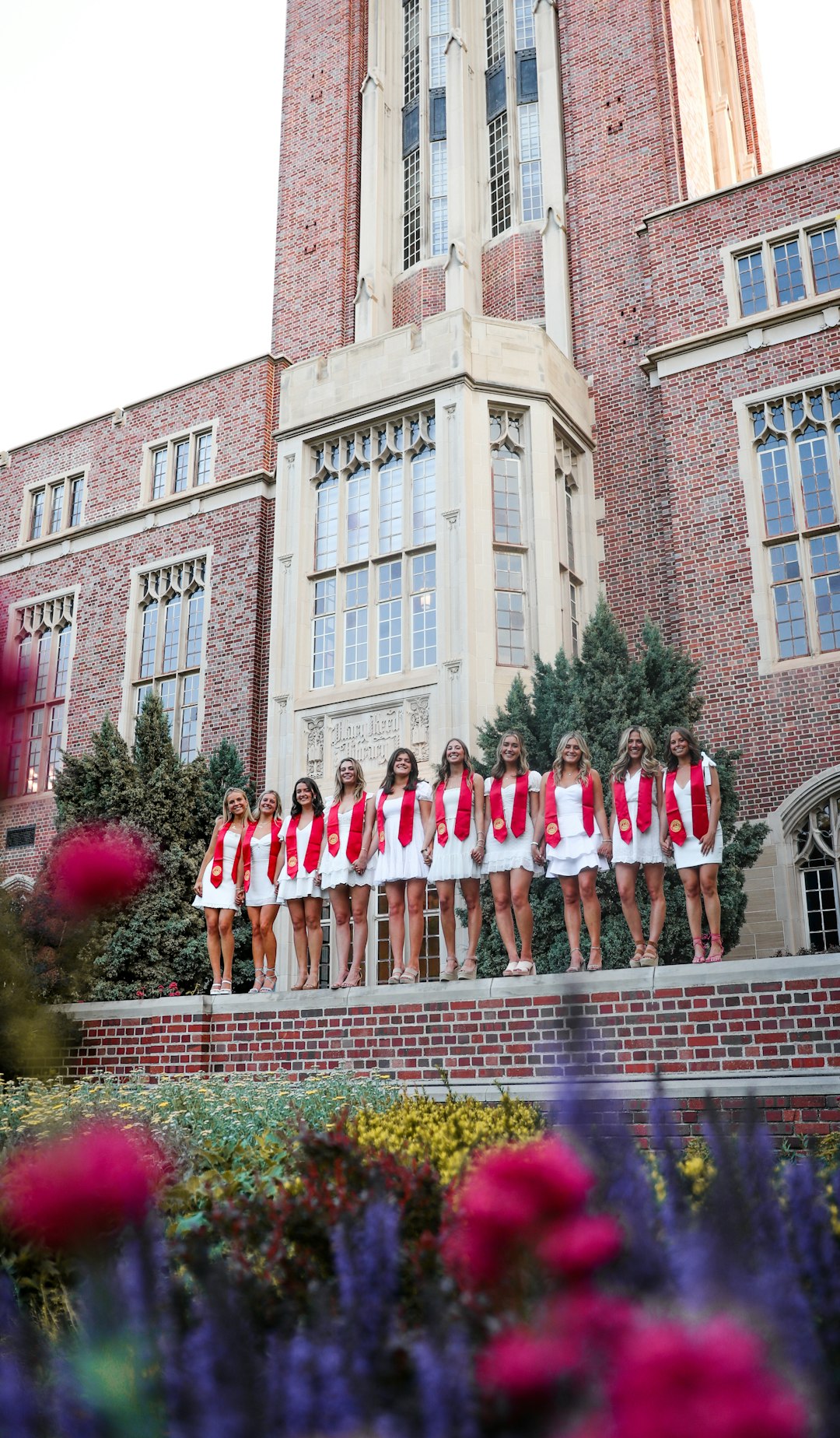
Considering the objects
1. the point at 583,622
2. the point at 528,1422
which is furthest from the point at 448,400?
the point at 528,1422

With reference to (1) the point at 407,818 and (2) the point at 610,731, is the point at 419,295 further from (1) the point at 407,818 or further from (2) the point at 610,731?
(1) the point at 407,818

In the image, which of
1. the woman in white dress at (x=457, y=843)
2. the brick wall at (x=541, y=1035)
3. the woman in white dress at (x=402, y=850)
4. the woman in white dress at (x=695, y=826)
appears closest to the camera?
the brick wall at (x=541, y=1035)

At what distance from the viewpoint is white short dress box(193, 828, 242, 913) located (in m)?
9.74

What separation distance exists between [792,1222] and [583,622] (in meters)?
12.8

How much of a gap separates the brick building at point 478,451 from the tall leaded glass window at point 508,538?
Result: 0.12ft

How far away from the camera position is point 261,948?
9758 mm

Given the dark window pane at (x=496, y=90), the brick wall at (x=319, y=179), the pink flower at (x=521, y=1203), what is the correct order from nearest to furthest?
the pink flower at (x=521, y=1203)
the brick wall at (x=319, y=179)
the dark window pane at (x=496, y=90)

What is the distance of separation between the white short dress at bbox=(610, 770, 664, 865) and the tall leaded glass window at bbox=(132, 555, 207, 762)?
1068 cm

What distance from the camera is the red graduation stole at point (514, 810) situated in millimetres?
8398

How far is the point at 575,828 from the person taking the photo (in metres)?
8.29

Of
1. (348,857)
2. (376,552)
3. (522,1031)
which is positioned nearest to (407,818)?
(348,857)

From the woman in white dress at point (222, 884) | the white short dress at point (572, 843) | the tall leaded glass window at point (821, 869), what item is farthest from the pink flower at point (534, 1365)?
the tall leaded glass window at point (821, 869)

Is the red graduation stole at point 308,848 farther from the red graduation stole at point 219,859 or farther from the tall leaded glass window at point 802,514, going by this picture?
the tall leaded glass window at point 802,514

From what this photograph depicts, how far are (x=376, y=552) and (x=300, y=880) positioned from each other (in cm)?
642
